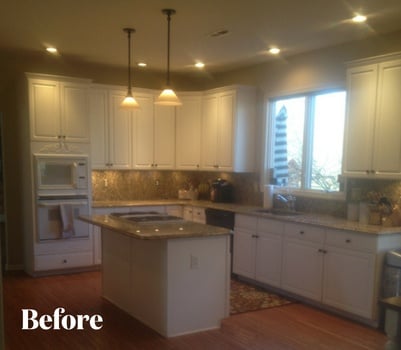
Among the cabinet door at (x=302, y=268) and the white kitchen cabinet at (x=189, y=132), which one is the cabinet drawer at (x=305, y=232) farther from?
the white kitchen cabinet at (x=189, y=132)

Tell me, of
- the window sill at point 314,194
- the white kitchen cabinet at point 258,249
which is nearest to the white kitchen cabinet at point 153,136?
the white kitchen cabinet at point 258,249

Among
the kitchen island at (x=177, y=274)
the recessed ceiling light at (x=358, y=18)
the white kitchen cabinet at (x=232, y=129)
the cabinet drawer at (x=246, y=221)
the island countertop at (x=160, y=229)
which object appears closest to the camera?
the island countertop at (x=160, y=229)

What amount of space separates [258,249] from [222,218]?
28.1 inches

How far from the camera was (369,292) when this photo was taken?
3.59m

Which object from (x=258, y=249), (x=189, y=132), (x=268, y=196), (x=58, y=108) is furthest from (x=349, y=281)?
(x=58, y=108)

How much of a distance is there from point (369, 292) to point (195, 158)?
3327mm

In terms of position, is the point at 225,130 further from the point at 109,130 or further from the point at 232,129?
the point at 109,130

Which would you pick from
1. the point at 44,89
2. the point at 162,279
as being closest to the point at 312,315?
the point at 162,279

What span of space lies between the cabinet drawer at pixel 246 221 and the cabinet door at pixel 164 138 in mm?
1727

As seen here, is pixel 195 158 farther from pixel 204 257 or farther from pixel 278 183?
pixel 204 257

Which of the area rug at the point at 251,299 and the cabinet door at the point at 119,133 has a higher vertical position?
the cabinet door at the point at 119,133

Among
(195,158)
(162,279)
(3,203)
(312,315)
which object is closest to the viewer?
(162,279)

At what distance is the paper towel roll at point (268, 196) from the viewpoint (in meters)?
5.23

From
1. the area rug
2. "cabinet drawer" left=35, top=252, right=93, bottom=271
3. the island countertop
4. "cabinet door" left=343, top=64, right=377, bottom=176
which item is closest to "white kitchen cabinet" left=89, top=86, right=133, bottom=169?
"cabinet drawer" left=35, top=252, right=93, bottom=271
